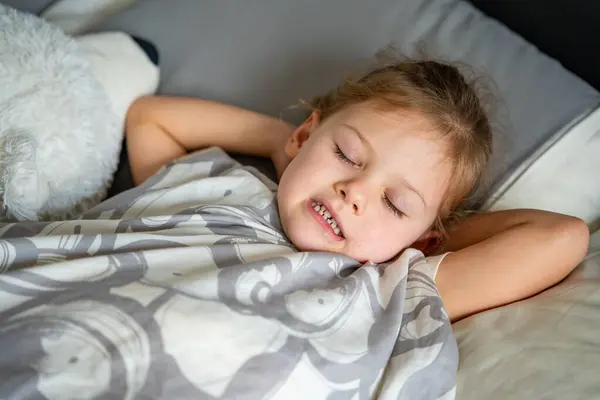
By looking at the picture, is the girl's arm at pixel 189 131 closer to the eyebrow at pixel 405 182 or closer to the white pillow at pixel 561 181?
the eyebrow at pixel 405 182

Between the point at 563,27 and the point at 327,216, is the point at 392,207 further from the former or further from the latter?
the point at 563,27

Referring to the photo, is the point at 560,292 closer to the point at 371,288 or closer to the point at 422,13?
the point at 371,288

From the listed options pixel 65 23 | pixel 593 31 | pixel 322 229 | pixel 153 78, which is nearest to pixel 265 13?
pixel 153 78

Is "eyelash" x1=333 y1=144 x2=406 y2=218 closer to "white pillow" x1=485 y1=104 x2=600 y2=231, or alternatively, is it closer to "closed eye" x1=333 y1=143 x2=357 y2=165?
"closed eye" x1=333 y1=143 x2=357 y2=165

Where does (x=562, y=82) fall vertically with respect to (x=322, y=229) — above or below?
above

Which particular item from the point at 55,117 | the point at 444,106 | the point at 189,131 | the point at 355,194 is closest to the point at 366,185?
the point at 355,194

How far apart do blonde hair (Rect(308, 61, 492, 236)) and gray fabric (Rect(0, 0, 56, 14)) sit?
68cm

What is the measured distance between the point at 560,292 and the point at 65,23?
3.51 feet

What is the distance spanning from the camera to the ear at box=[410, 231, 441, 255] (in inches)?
36.0

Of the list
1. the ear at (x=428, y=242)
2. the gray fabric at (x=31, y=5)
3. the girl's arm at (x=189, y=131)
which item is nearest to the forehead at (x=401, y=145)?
the ear at (x=428, y=242)

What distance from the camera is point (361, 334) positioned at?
72 cm

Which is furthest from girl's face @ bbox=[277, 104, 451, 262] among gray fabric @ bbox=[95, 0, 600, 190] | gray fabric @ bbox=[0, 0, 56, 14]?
gray fabric @ bbox=[0, 0, 56, 14]

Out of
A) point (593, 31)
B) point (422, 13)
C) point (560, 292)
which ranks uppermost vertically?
point (593, 31)

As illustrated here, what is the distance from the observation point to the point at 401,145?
0.80m
